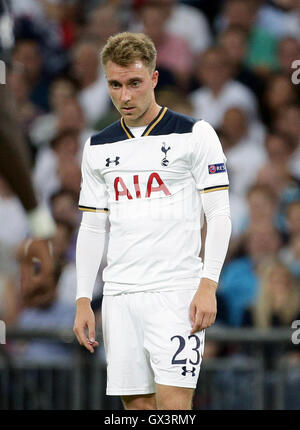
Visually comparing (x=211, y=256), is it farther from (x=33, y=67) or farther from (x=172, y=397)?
(x=33, y=67)

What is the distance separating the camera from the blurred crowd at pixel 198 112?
7.49m

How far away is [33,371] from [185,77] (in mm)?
3741

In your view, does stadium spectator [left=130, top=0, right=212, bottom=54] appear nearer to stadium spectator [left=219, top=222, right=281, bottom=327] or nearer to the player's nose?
stadium spectator [left=219, top=222, right=281, bottom=327]

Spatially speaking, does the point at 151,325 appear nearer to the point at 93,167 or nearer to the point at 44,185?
the point at 93,167

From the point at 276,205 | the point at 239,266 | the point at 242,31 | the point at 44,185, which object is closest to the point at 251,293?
the point at 239,266

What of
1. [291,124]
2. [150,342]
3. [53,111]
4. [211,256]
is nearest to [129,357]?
[150,342]

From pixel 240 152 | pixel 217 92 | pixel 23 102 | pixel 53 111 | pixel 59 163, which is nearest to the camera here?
pixel 240 152

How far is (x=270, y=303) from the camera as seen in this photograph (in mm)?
7145

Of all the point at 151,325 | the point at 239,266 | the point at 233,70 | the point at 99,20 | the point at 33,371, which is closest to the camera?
the point at 151,325

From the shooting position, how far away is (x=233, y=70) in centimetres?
908

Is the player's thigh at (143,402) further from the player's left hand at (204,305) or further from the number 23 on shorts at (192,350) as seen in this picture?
the player's left hand at (204,305)

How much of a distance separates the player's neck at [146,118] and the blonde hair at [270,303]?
359 centimetres

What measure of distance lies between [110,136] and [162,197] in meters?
0.40

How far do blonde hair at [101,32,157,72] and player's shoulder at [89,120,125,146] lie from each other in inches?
12.2
